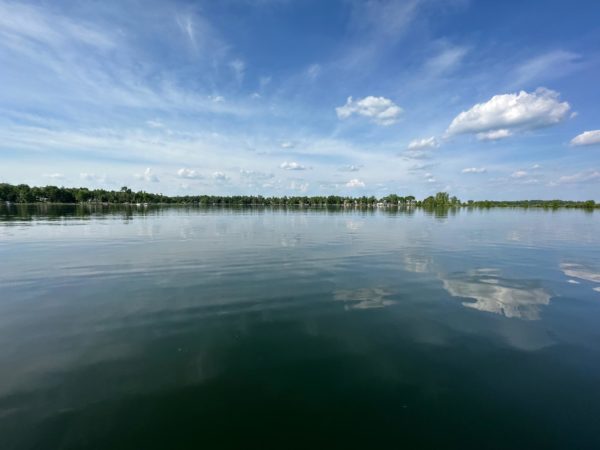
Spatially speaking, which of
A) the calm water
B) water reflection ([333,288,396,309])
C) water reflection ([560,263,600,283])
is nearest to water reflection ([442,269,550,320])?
the calm water

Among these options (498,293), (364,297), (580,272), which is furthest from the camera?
(580,272)

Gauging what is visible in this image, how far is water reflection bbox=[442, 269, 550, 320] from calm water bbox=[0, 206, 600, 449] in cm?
11

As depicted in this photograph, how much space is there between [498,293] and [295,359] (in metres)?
11.9

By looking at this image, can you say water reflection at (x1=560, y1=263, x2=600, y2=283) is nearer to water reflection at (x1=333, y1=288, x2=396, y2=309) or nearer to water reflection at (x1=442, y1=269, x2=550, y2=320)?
water reflection at (x1=442, y1=269, x2=550, y2=320)

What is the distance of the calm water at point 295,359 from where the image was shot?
627 cm

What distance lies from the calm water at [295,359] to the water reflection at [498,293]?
11cm

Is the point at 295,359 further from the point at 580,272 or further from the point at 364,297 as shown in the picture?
the point at 580,272

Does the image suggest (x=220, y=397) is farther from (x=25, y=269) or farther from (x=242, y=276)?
(x=25, y=269)

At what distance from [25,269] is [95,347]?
14.2m

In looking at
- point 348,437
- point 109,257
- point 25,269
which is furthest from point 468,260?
point 25,269

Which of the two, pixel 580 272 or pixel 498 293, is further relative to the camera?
pixel 580 272

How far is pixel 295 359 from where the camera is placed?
8.84 m

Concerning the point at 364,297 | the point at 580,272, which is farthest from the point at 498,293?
the point at 580,272

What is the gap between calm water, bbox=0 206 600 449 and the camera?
627cm
